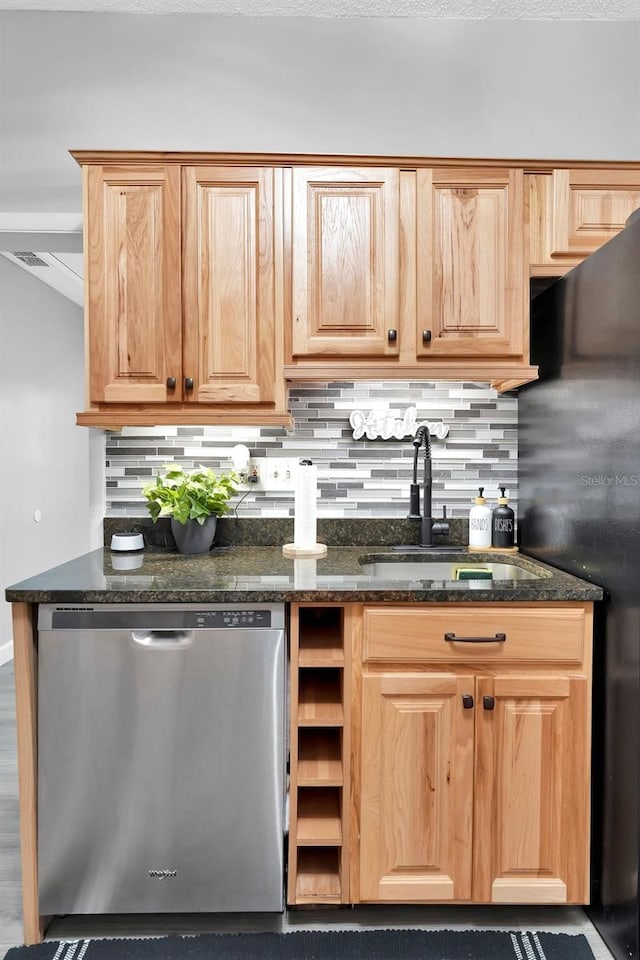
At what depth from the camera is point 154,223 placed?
1.95 meters

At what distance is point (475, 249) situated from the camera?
1956 mm

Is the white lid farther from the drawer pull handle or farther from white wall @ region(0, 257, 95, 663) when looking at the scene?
white wall @ region(0, 257, 95, 663)

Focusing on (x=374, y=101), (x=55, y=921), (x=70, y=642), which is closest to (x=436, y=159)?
(x=374, y=101)

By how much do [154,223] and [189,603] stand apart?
3.96ft

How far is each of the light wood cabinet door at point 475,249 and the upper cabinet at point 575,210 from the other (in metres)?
0.07

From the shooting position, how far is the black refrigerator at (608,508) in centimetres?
149

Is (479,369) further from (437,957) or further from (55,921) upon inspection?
(55,921)

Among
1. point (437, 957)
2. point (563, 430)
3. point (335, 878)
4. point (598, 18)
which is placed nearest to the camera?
point (437, 957)

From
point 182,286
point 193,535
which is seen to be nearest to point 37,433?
point 193,535

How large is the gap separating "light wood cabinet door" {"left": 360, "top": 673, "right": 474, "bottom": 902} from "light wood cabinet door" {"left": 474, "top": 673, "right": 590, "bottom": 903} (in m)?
0.05

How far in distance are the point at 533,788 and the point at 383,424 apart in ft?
4.21


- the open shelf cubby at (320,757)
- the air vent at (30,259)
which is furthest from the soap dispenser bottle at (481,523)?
the air vent at (30,259)

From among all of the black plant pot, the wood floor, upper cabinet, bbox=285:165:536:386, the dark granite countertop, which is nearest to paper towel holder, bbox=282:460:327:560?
the dark granite countertop

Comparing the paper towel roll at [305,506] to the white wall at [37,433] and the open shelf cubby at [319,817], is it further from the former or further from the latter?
the white wall at [37,433]
